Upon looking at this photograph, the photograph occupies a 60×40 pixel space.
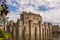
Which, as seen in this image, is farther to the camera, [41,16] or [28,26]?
[28,26]

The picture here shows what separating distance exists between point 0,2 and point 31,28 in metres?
5.28

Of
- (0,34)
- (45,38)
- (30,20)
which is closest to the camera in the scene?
(0,34)

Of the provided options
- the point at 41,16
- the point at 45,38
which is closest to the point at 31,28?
the point at 45,38

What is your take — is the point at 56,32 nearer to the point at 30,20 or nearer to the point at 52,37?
the point at 52,37

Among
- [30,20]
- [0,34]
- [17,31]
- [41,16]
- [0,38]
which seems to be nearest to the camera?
[0,38]

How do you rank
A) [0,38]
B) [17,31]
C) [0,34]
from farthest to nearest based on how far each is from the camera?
1. [17,31]
2. [0,34]
3. [0,38]

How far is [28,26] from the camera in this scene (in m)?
7.20

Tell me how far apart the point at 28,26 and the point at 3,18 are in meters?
5.20

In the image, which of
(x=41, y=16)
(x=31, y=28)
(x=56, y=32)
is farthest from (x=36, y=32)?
(x=41, y=16)

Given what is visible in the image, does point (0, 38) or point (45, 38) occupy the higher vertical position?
point (0, 38)

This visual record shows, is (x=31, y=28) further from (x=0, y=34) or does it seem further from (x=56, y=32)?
(x=0, y=34)

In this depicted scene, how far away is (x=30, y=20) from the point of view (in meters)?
6.11

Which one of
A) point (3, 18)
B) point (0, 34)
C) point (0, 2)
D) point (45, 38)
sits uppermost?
point (0, 2)

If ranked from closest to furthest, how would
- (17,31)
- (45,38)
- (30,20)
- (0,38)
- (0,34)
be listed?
(0,38)
(0,34)
(30,20)
(17,31)
(45,38)
